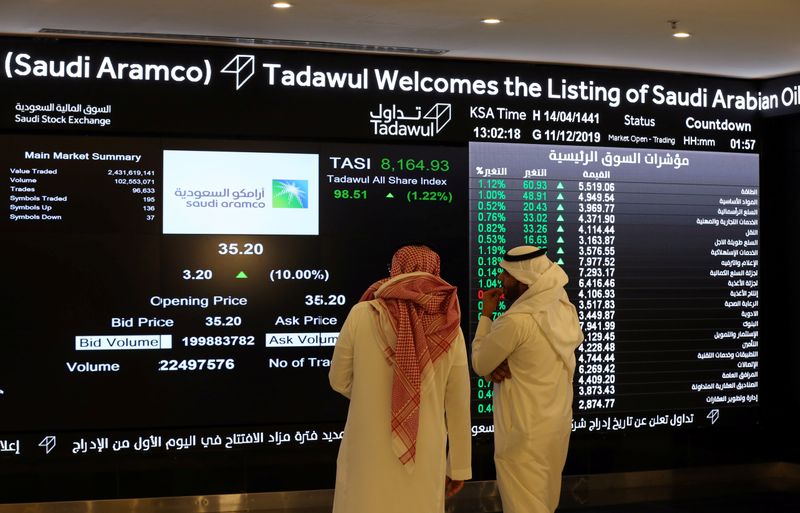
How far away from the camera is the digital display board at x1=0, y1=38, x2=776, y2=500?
593 centimetres

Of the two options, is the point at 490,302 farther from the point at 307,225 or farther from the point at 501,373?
the point at 307,225

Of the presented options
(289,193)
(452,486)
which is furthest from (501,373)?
(289,193)

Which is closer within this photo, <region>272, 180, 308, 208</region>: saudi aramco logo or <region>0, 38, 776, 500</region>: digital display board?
<region>0, 38, 776, 500</region>: digital display board

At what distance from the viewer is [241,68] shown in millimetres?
6152

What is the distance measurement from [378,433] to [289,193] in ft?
7.50

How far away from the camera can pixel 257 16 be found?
5.48 meters

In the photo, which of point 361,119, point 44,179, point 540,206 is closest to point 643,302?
point 540,206

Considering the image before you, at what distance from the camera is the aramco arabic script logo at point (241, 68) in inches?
242

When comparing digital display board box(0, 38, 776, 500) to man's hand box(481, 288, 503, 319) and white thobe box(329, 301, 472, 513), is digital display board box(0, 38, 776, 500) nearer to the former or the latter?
man's hand box(481, 288, 503, 319)

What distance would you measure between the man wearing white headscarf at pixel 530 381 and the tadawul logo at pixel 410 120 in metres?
1.62

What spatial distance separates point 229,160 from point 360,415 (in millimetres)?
2311

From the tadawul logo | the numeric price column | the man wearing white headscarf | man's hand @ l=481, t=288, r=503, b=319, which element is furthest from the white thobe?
the numeric price column

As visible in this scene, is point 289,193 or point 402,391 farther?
point 289,193

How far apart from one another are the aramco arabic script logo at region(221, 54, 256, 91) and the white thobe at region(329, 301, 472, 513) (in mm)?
2323
